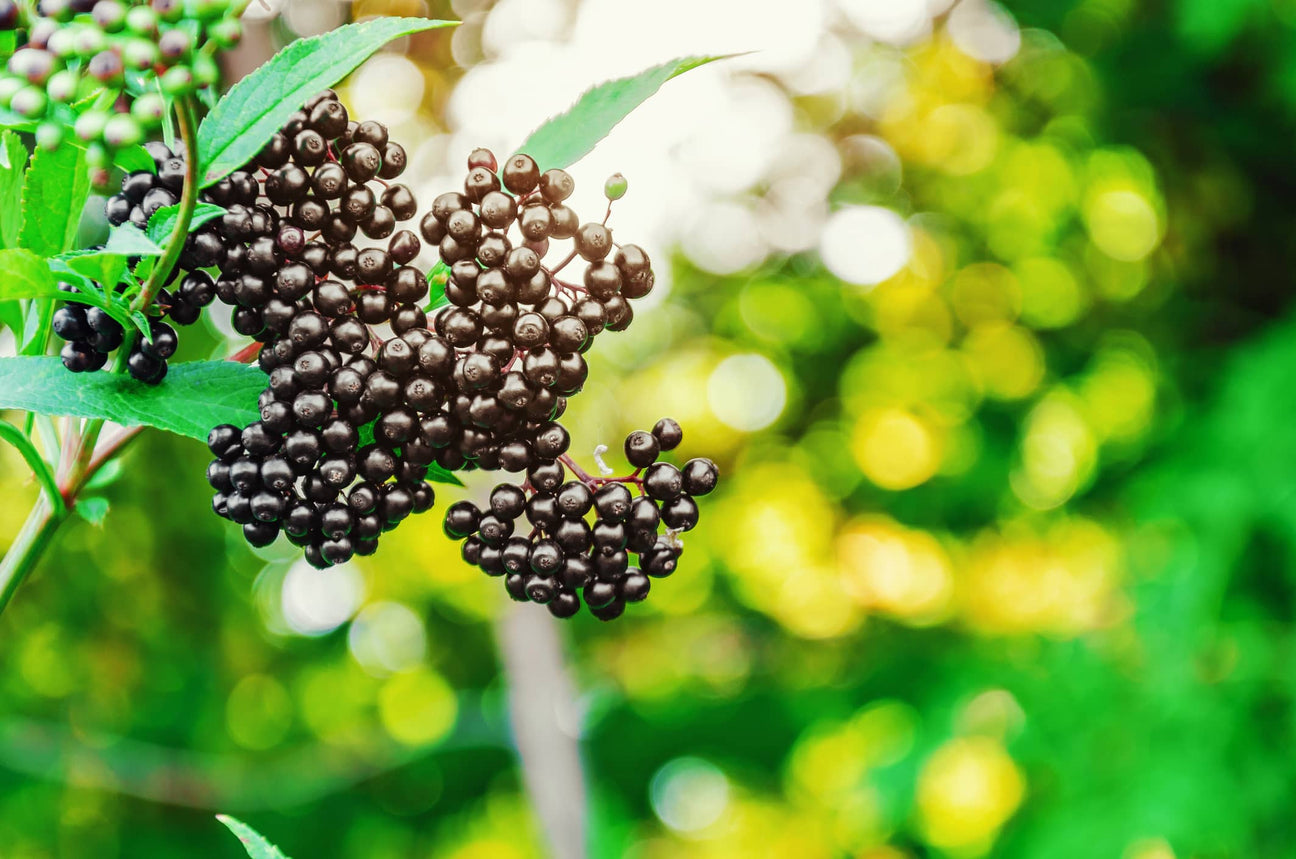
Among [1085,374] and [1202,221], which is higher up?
[1202,221]

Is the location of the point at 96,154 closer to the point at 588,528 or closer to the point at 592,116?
the point at 592,116

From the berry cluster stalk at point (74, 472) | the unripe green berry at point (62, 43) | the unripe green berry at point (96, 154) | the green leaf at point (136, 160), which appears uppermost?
the unripe green berry at point (62, 43)

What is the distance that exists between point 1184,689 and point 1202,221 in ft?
8.83

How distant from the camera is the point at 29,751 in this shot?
5.38 metres

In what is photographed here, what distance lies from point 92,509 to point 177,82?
0.45m

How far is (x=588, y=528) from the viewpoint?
28.9 inches

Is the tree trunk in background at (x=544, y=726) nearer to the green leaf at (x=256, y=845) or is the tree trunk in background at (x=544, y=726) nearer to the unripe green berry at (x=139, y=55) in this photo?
the green leaf at (x=256, y=845)

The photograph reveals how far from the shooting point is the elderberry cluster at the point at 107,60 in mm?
507

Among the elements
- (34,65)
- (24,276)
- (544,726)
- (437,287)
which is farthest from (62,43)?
(544,726)

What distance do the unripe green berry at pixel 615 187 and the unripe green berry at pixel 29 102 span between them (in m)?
0.36

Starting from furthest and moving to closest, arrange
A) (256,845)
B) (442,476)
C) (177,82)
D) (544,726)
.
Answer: (544,726) < (442,476) < (256,845) < (177,82)

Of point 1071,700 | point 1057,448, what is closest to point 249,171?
point 1071,700

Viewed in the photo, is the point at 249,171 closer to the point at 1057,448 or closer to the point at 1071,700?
the point at 1071,700

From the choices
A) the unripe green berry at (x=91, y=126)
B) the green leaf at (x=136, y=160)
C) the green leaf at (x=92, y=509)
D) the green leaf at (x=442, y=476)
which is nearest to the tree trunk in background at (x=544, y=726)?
the green leaf at (x=92, y=509)
